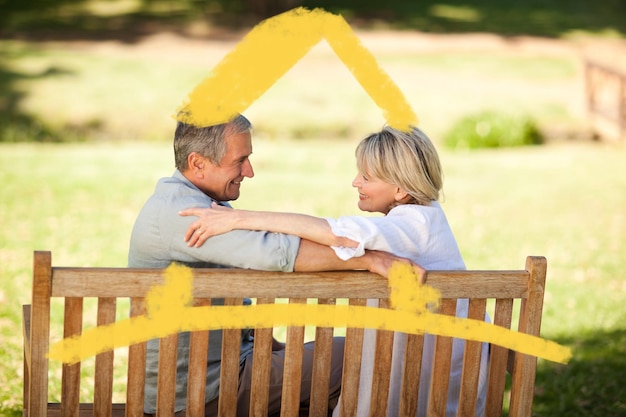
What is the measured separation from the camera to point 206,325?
9.37 feet

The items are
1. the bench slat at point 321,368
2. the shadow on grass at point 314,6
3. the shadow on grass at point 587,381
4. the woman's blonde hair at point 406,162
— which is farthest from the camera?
the shadow on grass at point 314,6

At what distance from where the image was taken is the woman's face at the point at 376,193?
3.28 meters

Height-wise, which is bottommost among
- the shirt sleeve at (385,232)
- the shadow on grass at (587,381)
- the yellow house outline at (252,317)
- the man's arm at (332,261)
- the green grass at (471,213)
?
the shadow on grass at (587,381)

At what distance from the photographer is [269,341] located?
2934 mm

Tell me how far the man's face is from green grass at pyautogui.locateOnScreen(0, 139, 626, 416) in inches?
84.1

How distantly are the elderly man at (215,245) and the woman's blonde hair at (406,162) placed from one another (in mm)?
387

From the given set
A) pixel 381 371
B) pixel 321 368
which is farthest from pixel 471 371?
pixel 321 368

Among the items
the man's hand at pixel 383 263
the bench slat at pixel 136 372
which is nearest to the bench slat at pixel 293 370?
the man's hand at pixel 383 263

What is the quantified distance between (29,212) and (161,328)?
7.03 metres

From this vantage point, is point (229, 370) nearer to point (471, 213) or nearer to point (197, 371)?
point (197, 371)

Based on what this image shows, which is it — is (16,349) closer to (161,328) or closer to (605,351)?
(161,328)

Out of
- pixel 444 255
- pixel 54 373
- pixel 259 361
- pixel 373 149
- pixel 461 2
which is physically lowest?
pixel 54 373

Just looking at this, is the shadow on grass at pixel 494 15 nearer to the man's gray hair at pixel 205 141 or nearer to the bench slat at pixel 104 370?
the man's gray hair at pixel 205 141

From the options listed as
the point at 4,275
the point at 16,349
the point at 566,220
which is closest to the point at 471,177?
the point at 566,220
